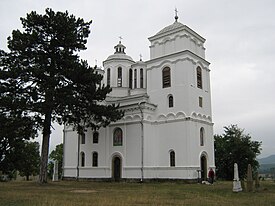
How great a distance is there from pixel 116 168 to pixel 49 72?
1157 cm

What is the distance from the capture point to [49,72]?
23.0 metres

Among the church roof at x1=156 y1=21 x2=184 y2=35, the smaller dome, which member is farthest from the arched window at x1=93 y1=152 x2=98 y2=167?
the church roof at x1=156 y1=21 x2=184 y2=35

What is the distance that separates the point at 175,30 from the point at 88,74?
414 inches

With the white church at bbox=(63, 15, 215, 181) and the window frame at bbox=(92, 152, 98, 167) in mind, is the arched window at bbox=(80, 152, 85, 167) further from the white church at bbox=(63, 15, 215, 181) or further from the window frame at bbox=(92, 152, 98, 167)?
the window frame at bbox=(92, 152, 98, 167)

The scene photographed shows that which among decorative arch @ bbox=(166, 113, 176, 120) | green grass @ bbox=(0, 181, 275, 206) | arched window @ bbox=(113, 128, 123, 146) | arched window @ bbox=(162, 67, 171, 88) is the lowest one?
green grass @ bbox=(0, 181, 275, 206)

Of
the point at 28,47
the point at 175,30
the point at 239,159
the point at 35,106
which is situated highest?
the point at 175,30

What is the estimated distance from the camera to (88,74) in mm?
23125

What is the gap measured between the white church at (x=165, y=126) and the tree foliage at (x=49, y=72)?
238 inches

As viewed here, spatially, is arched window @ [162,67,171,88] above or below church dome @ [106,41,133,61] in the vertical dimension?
below

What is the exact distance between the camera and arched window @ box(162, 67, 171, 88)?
2885cm

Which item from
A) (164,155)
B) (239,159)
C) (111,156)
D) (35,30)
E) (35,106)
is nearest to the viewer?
(35,106)

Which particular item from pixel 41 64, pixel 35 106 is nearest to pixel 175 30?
pixel 41 64

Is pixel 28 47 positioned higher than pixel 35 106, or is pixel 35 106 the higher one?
pixel 28 47

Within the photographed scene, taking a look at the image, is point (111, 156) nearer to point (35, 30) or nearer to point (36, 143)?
point (35, 30)
